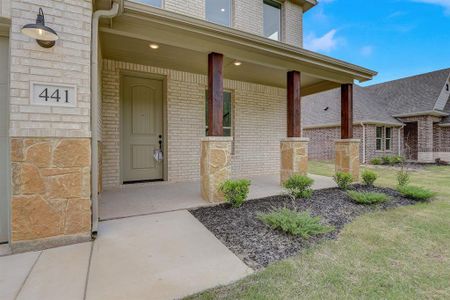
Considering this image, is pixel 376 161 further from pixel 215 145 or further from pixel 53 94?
pixel 53 94

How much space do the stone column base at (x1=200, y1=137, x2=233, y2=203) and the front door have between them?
202 cm

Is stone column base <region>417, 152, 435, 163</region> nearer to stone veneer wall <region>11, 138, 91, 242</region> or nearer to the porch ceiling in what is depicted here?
the porch ceiling

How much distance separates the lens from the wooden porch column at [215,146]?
4.07 metres

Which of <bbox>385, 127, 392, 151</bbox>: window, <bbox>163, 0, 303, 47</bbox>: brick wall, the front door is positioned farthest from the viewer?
<bbox>385, 127, 392, 151</bbox>: window

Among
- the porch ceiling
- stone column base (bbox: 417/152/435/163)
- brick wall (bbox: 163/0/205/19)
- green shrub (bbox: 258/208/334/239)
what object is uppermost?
brick wall (bbox: 163/0/205/19)

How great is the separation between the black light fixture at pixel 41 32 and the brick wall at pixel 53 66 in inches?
2.4

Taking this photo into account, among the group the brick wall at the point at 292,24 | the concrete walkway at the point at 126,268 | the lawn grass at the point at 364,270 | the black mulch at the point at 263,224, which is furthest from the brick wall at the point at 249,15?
the concrete walkway at the point at 126,268

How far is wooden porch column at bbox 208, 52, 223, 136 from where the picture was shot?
4.11 meters

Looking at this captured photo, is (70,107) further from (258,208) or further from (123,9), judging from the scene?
(258,208)

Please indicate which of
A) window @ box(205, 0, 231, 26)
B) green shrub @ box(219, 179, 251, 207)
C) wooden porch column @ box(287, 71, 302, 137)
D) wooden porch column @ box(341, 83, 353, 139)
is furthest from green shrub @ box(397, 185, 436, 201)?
window @ box(205, 0, 231, 26)

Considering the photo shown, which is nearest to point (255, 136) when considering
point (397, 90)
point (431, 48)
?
point (397, 90)

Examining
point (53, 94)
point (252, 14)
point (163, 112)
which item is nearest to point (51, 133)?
point (53, 94)

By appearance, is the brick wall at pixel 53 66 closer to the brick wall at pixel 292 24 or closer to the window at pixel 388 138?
the brick wall at pixel 292 24

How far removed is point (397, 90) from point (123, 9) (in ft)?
57.8
